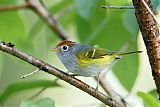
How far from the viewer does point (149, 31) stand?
42.2 inches

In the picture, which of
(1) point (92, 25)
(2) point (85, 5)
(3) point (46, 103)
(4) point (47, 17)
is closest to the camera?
(3) point (46, 103)

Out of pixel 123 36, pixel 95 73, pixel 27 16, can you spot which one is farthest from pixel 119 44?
pixel 27 16

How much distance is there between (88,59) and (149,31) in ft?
2.02

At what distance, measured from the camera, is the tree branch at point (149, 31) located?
1043 mm

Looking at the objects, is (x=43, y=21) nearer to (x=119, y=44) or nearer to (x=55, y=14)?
(x=55, y=14)

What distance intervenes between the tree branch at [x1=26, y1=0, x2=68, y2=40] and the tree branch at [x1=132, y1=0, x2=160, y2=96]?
101 cm

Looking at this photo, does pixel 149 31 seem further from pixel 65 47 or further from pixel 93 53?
pixel 65 47

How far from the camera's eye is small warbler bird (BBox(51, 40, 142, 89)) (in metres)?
1.60

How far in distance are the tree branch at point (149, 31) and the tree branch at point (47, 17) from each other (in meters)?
1.01

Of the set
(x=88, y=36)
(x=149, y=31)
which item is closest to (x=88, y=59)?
(x=88, y=36)

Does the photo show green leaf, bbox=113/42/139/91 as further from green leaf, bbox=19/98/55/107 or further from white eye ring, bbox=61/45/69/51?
green leaf, bbox=19/98/55/107

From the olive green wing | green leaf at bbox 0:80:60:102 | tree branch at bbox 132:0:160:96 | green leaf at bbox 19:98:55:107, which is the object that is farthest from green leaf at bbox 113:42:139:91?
tree branch at bbox 132:0:160:96

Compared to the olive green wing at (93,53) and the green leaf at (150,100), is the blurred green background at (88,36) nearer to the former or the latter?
the green leaf at (150,100)

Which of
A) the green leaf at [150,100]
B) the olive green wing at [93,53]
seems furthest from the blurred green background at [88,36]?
the olive green wing at [93,53]
